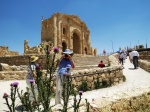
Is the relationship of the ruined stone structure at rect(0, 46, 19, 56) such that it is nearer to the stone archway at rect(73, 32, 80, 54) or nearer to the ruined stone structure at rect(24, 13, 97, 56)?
the ruined stone structure at rect(24, 13, 97, 56)

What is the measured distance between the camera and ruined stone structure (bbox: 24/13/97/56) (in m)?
35.8

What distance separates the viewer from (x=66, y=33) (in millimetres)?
38812

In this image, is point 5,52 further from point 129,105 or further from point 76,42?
point 129,105

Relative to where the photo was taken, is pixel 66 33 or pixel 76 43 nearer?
pixel 66 33

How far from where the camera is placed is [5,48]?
32.1 metres

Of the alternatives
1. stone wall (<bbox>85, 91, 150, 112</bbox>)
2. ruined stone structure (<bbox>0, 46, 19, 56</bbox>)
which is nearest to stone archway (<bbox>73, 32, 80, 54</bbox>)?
ruined stone structure (<bbox>0, 46, 19, 56</bbox>)

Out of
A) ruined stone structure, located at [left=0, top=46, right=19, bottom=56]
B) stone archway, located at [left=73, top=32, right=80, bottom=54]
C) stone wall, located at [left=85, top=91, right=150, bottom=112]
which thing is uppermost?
stone archway, located at [left=73, top=32, right=80, bottom=54]

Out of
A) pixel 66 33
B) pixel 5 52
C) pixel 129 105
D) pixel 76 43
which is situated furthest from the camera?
pixel 76 43

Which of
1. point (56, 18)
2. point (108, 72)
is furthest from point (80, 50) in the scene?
point (108, 72)

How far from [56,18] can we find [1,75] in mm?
25173

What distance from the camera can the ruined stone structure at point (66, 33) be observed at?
117ft

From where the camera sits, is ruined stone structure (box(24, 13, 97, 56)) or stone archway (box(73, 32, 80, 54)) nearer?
ruined stone structure (box(24, 13, 97, 56))

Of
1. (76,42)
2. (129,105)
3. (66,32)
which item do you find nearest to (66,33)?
(66,32)

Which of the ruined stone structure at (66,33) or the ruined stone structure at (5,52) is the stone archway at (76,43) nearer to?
the ruined stone structure at (66,33)
